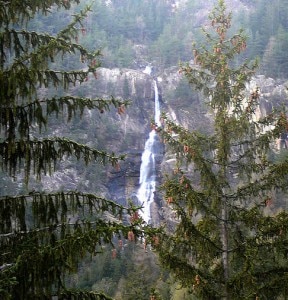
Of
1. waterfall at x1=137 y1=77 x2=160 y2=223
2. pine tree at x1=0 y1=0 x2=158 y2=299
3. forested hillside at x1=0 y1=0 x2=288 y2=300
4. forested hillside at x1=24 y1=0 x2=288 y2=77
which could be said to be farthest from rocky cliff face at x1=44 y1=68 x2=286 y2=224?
pine tree at x1=0 y1=0 x2=158 y2=299

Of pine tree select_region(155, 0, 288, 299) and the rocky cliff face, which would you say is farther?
the rocky cliff face

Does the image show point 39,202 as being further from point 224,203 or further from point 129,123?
point 129,123

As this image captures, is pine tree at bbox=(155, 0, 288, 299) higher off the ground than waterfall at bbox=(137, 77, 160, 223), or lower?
higher

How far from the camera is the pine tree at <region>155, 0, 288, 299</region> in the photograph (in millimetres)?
6562

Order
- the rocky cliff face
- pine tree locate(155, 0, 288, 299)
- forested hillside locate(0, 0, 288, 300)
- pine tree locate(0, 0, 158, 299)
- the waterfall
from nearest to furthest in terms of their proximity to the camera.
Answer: pine tree locate(0, 0, 158, 299), forested hillside locate(0, 0, 288, 300), pine tree locate(155, 0, 288, 299), the waterfall, the rocky cliff face

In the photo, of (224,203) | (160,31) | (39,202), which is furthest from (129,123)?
(39,202)

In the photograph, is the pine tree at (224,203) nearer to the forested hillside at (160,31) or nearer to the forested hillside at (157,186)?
the forested hillside at (157,186)

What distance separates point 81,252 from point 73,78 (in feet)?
8.03

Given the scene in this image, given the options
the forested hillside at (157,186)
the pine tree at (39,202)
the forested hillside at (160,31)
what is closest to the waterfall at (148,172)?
the forested hillside at (160,31)

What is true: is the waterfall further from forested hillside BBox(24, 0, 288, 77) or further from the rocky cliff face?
forested hillside BBox(24, 0, 288, 77)

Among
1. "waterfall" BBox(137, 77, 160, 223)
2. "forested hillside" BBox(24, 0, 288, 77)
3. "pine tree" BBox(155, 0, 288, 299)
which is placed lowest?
"waterfall" BBox(137, 77, 160, 223)

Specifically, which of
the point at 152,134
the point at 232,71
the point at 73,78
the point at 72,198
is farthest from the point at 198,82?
the point at 152,134

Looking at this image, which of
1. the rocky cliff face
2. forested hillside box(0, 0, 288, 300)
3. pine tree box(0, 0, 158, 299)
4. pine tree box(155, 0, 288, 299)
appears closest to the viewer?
pine tree box(0, 0, 158, 299)

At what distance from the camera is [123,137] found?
52.8 m
